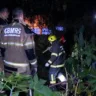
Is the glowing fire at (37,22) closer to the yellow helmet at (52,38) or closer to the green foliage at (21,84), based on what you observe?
the yellow helmet at (52,38)

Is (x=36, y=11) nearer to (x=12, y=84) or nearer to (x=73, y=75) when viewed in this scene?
(x=73, y=75)

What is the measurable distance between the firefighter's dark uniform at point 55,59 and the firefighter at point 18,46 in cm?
291

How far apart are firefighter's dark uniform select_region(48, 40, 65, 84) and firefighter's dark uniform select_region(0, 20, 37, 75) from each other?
2.91m

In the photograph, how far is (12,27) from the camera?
4871 mm

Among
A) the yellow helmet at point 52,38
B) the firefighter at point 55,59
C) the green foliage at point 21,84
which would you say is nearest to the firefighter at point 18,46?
the green foliage at point 21,84

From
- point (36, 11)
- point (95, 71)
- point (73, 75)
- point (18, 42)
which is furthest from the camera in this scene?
point (36, 11)

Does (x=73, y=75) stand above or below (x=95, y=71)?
below

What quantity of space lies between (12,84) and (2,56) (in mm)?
2595

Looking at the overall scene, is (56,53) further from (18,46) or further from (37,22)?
(18,46)

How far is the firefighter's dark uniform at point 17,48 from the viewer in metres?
4.79

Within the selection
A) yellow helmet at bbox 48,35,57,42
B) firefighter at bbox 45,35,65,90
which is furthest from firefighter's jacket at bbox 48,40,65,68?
yellow helmet at bbox 48,35,57,42

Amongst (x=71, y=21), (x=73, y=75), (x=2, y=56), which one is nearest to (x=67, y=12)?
(x=71, y=21)

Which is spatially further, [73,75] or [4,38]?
[4,38]

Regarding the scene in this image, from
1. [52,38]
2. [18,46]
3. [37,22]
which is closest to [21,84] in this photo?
[18,46]
